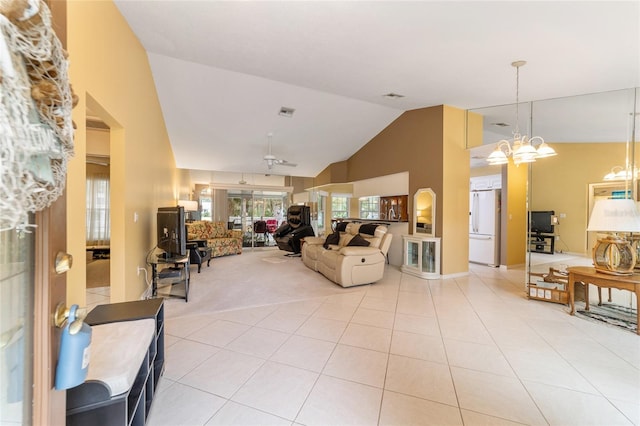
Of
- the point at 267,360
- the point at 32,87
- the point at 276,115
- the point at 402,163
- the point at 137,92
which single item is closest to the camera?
the point at 32,87

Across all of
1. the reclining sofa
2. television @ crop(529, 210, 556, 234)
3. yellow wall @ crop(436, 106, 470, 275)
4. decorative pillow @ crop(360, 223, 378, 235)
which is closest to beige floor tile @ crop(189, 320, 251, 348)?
the reclining sofa

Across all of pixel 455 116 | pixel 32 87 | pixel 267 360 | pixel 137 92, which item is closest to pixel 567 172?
pixel 455 116

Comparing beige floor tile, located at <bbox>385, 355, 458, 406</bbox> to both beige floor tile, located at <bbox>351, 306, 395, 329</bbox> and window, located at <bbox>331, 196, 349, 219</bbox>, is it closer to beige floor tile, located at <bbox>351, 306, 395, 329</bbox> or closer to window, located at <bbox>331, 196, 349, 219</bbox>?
beige floor tile, located at <bbox>351, 306, 395, 329</bbox>

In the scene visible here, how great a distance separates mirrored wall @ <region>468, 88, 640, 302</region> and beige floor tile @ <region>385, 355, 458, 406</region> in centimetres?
310

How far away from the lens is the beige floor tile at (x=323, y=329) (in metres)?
2.66

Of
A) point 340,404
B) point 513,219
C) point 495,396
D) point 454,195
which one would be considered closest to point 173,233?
point 340,404

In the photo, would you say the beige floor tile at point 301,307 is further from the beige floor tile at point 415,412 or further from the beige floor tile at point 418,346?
the beige floor tile at point 415,412

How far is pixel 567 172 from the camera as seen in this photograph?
4180 mm

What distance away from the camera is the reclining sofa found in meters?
4.34

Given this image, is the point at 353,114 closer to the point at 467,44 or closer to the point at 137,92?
the point at 467,44

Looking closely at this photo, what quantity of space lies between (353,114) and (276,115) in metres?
1.69

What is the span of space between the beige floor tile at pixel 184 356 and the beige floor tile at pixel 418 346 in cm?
170

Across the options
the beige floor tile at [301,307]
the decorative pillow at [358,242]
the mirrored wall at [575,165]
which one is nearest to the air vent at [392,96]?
the mirrored wall at [575,165]

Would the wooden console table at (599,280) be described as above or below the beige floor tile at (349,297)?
above
